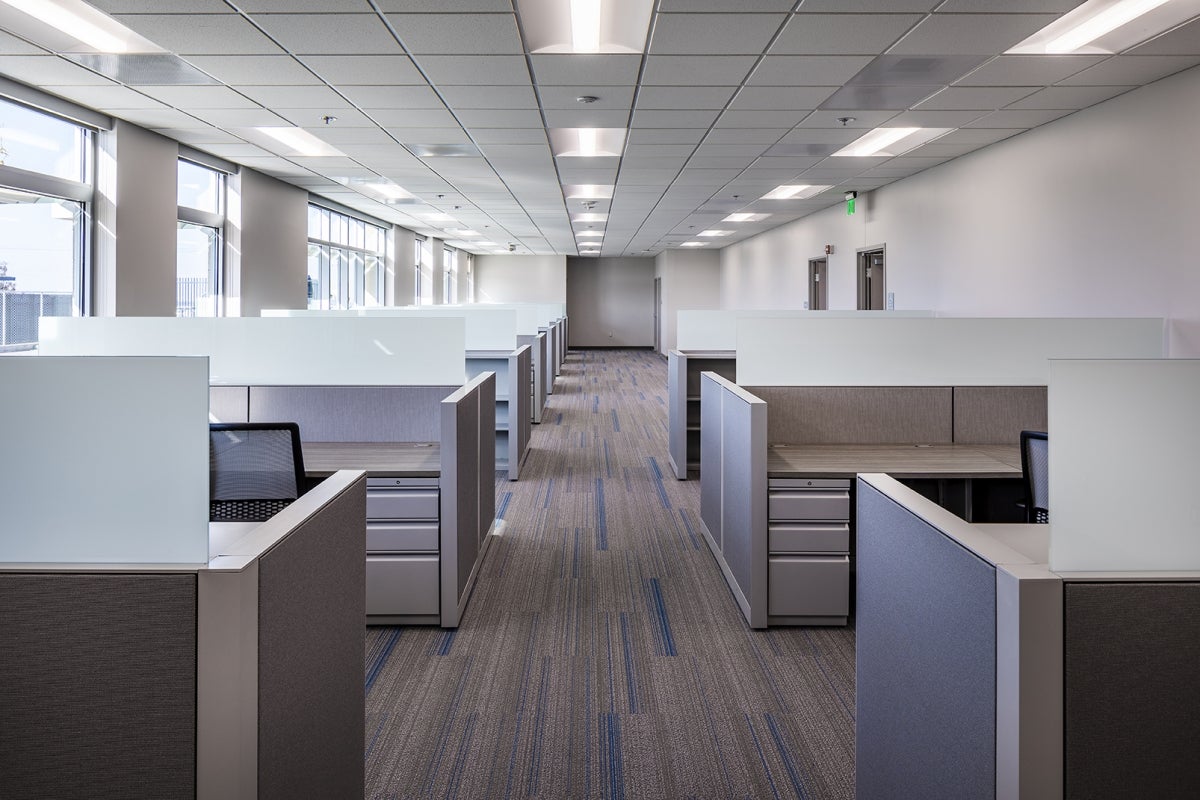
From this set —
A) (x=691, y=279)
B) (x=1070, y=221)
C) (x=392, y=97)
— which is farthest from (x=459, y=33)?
(x=691, y=279)

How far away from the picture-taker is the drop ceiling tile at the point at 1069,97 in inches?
153

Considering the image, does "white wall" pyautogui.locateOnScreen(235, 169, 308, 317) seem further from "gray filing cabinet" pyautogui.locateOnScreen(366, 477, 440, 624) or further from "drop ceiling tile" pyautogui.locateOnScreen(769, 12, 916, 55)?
"drop ceiling tile" pyautogui.locateOnScreen(769, 12, 916, 55)

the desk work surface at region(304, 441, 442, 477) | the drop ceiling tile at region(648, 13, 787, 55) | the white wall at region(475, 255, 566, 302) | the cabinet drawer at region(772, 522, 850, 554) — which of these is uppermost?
the white wall at region(475, 255, 566, 302)

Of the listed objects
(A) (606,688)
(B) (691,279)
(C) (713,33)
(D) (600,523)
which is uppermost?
(B) (691,279)

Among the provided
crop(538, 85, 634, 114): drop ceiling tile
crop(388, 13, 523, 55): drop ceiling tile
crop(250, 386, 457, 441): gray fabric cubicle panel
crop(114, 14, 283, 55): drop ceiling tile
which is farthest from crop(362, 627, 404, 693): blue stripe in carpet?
crop(538, 85, 634, 114): drop ceiling tile

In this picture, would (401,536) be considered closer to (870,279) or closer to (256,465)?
(256,465)

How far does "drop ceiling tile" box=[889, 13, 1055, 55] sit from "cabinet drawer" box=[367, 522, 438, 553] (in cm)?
238

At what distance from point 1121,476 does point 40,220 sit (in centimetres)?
488

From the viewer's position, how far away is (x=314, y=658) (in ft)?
4.11

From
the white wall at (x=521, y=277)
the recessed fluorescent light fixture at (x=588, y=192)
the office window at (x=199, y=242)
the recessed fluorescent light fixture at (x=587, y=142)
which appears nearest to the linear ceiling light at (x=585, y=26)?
the recessed fluorescent light fixture at (x=587, y=142)

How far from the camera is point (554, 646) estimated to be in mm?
2580

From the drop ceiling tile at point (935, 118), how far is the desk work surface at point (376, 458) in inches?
119

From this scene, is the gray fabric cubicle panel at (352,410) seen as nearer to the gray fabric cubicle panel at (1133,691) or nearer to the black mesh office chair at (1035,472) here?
the black mesh office chair at (1035,472)

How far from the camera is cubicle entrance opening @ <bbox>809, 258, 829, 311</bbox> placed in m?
8.98
